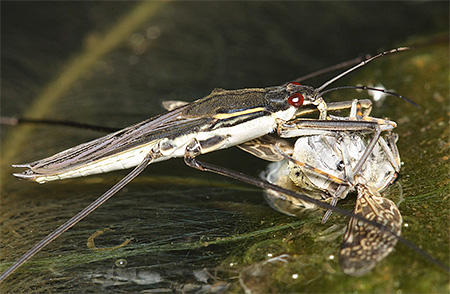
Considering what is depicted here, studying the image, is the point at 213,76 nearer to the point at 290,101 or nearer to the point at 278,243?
the point at 290,101

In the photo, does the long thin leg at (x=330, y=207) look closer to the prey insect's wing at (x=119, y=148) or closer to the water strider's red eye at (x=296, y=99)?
the prey insect's wing at (x=119, y=148)

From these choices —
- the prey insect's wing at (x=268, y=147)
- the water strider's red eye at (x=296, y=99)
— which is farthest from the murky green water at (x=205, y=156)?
the water strider's red eye at (x=296, y=99)

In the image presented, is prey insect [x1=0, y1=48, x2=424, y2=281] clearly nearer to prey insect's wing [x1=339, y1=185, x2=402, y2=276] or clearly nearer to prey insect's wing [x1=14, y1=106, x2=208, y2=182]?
prey insect's wing [x1=14, y1=106, x2=208, y2=182]

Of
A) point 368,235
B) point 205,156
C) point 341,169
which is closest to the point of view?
point 368,235

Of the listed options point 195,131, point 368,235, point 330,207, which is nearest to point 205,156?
point 195,131

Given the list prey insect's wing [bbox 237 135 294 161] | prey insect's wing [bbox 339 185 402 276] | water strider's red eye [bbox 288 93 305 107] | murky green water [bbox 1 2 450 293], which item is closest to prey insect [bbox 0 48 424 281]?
water strider's red eye [bbox 288 93 305 107]

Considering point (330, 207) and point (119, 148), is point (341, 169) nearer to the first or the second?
point (330, 207)

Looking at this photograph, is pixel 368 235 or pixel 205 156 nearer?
pixel 368 235
